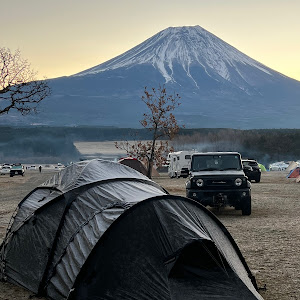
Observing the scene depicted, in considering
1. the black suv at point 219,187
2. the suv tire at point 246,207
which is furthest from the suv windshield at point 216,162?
the suv tire at point 246,207

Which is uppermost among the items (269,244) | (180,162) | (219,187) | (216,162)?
(216,162)

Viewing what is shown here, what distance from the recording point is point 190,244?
8.88m

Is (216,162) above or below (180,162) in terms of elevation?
above

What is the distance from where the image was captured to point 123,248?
29.7ft

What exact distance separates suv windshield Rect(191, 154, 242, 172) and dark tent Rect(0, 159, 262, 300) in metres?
9.46

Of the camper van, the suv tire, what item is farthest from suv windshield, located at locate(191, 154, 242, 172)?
the camper van

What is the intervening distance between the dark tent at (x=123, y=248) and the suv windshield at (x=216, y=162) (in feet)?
31.0

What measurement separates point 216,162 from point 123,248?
11.7 m

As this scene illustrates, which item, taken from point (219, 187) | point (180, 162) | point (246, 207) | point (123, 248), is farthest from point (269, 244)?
point (180, 162)

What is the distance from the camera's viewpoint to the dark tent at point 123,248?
8.77 metres

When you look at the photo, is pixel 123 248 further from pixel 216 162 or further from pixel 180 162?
pixel 180 162

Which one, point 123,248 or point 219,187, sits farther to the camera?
point 219,187

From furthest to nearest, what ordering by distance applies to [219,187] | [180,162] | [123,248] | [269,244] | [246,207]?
1. [180,162]
2. [246,207]
3. [219,187]
4. [269,244]
5. [123,248]

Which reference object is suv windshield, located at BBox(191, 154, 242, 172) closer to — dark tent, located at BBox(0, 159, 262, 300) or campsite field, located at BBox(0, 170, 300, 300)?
campsite field, located at BBox(0, 170, 300, 300)
